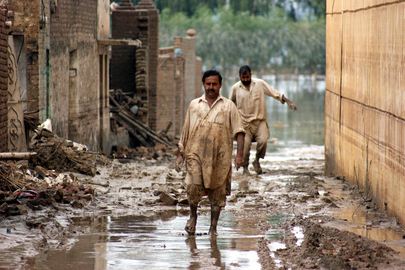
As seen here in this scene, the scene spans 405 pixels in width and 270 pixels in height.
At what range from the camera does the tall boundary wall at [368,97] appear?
19.4 ft

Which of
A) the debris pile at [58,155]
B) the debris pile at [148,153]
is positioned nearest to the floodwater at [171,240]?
the debris pile at [58,155]

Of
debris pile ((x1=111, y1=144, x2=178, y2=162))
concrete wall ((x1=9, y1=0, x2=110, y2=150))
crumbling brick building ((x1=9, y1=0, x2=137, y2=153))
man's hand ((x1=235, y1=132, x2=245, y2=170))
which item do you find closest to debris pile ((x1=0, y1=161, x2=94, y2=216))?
crumbling brick building ((x1=9, y1=0, x2=137, y2=153))

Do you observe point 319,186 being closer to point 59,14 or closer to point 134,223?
point 134,223

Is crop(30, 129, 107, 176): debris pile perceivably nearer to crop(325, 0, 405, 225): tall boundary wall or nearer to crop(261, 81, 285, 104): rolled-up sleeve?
crop(261, 81, 285, 104): rolled-up sleeve

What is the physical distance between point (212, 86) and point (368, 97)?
2577 millimetres

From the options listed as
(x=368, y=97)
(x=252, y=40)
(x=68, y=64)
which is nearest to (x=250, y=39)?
(x=252, y=40)

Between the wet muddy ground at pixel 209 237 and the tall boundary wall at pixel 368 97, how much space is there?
1.24 ft

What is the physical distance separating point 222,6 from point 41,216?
73197 millimetres

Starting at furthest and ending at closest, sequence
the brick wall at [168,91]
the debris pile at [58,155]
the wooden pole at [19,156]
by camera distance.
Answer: the brick wall at [168,91] → the debris pile at [58,155] → the wooden pole at [19,156]

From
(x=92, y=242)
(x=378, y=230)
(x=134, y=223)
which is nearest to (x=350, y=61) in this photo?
(x=378, y=230)

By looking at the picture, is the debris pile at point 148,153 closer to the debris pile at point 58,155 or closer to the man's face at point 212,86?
the debris pile at point 58,155

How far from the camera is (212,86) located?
5617 millimetres

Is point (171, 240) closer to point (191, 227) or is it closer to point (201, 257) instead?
point (191, 227)

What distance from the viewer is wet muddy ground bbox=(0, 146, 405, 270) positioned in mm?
4582
